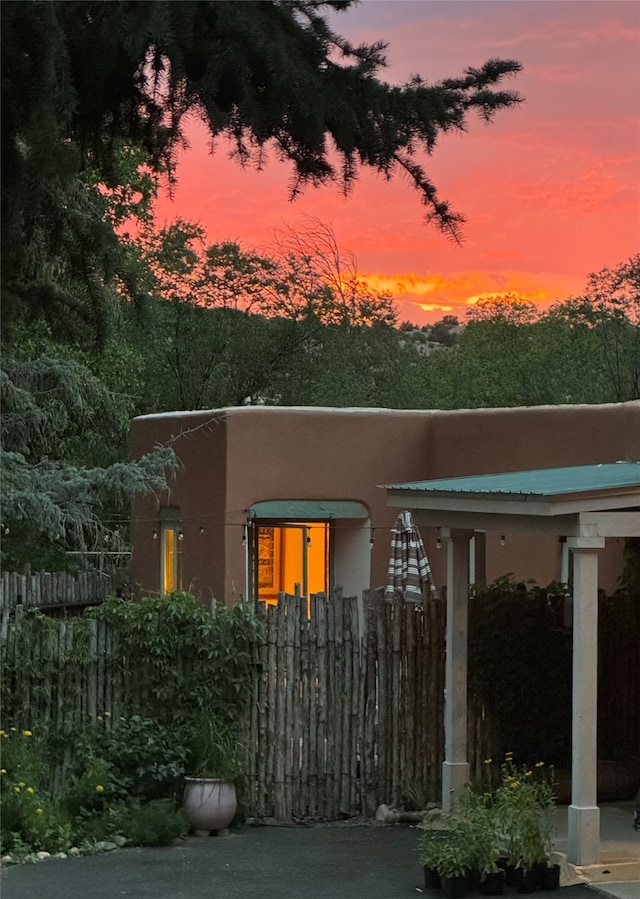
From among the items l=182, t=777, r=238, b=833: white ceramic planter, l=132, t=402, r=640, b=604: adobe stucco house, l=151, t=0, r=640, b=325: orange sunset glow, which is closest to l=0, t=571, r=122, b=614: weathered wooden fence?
l=132, t=402, r=640, b=604: adobe stucco house

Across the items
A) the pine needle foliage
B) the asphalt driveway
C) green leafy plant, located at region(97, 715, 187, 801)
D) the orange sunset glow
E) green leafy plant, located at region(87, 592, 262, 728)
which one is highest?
the orange sunset glow

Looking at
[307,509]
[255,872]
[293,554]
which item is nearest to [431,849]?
[255,872]

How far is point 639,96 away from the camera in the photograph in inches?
402

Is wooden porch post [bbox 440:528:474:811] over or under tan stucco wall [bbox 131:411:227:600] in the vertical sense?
under

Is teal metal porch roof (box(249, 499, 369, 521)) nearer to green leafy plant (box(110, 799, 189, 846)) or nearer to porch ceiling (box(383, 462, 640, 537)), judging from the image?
porch ceiling (box(383, 462, 640, 537))

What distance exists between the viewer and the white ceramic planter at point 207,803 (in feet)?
31.2

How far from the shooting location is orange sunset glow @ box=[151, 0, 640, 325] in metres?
6.34

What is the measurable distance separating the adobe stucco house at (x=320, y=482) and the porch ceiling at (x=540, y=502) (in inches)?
197

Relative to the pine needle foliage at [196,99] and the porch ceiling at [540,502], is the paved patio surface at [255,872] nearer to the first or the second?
the porch ceiling at [540,502]

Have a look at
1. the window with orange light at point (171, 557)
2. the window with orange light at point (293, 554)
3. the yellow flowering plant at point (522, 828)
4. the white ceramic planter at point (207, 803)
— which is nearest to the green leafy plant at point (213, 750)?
the white ceramic planter at point (207, 803)

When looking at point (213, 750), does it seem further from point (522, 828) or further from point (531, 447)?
point (531, 447)

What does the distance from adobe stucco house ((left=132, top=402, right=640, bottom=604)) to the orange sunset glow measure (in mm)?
2568

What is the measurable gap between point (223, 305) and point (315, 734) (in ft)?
82.3

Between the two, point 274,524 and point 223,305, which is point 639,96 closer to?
point 274,524
